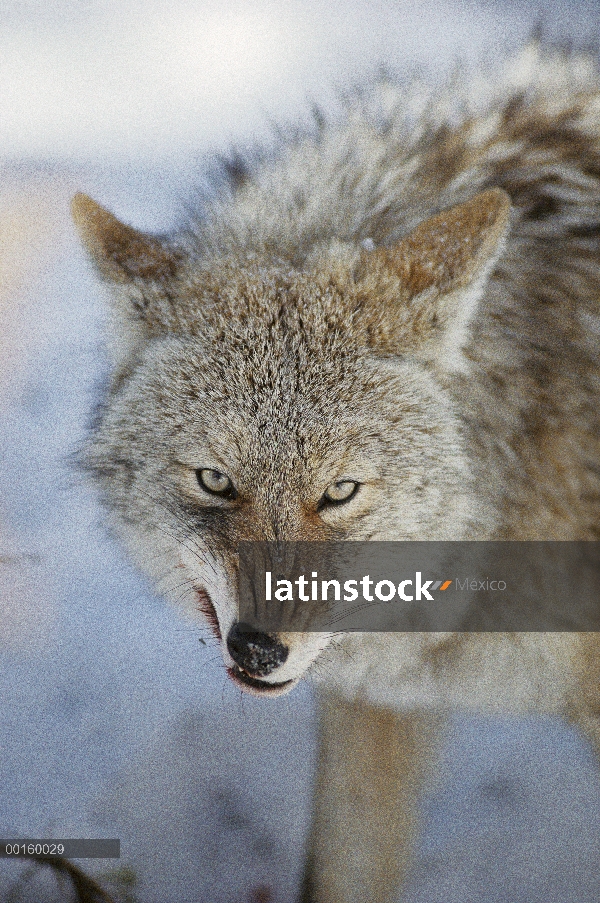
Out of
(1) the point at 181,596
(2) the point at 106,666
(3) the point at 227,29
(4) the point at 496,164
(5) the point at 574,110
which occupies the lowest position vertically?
(2) the point at 106,666

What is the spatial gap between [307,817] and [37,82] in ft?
5.47

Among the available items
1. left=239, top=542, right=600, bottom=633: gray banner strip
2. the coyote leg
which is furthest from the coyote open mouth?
the coyote leg

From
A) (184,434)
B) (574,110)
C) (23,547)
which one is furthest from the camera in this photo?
(23,547)

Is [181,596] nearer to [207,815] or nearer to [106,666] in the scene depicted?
[106,666]

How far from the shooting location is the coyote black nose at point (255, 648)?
1244 mm

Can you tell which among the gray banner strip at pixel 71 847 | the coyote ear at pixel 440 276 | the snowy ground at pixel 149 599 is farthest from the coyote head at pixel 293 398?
the gray banner strip at pixel 71 847

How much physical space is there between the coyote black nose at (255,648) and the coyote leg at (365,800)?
347 mm

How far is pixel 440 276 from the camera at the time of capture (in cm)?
120

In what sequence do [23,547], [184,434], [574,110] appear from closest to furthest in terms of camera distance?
1. [184,434]
2. [574,110]
3. [23,547]

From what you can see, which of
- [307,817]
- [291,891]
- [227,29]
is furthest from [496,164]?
[291,891]

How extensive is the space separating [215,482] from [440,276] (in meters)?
0.53

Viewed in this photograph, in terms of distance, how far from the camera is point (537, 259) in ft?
4.33

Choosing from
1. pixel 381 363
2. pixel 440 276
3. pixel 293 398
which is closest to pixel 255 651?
pixel 293 398

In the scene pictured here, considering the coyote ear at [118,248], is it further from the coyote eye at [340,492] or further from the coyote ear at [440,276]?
the coyote eye at [340,492]
